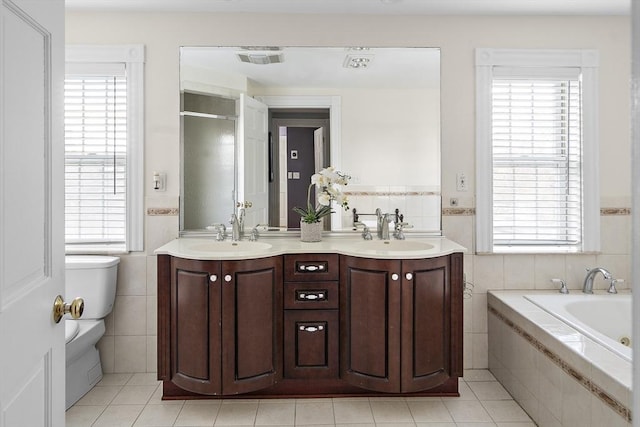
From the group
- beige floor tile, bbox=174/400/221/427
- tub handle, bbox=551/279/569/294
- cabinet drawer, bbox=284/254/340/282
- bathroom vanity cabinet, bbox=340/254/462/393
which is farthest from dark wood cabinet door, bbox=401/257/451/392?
beige floor tile, bbox=174/400/221/427

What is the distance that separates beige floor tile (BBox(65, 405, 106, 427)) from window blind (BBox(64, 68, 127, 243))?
3.30ft

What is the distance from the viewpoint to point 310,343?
2.57m

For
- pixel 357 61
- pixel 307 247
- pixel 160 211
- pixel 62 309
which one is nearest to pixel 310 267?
pixel 307 247

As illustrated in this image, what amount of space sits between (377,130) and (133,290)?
1900 mm

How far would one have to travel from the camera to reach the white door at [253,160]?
120 inches

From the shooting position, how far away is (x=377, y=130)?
121 inches

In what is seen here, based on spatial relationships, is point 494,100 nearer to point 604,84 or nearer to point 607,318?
point 604,84

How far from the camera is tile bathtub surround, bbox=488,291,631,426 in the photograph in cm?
182

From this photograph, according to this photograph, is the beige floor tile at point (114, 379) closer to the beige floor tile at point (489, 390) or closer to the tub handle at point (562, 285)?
the beige floor tile at point (489, 390)

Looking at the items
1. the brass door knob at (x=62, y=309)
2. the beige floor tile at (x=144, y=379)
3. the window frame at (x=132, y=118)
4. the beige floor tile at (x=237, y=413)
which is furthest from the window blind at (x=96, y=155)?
the brass door knob at (x=62, y=309)

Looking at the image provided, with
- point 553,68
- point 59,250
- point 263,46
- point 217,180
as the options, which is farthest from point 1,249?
point 553,68

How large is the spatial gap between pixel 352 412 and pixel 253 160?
1641 millimetres

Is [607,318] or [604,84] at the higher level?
[604,84]

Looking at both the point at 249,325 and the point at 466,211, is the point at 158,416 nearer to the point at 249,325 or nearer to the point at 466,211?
the point at 249,325
